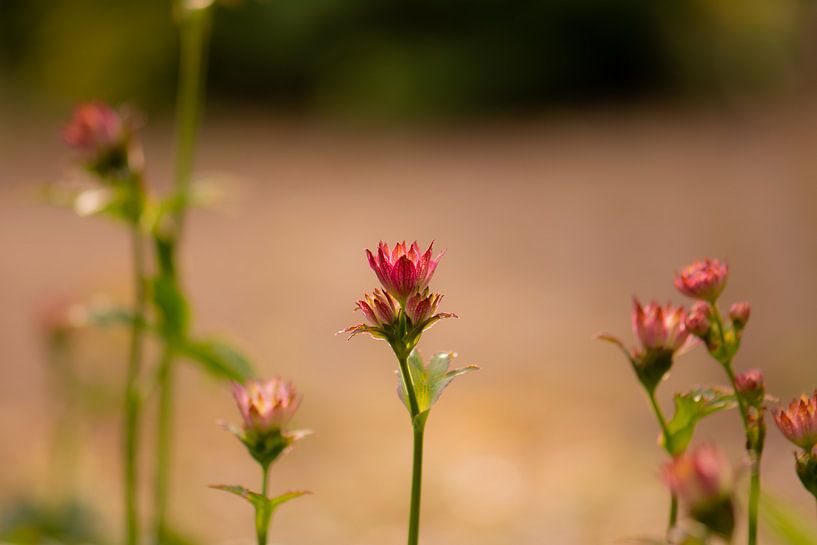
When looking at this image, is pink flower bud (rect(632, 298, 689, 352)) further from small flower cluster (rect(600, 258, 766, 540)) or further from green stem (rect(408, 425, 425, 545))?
green stem (rect(408, 425, 425, 545))

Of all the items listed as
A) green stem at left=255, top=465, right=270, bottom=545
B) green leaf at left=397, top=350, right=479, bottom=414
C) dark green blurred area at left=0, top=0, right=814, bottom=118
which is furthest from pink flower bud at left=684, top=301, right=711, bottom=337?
dark green blurred area at left=0, top=0, right=814, bottom=118

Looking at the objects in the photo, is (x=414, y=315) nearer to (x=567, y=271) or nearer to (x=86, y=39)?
(x=567, y=271)

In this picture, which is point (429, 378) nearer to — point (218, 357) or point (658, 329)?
point (658, 329)

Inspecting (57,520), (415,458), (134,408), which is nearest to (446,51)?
(57,520)

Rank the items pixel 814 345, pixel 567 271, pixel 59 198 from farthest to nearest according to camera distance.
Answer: pixel 567 271 < pixel 814 345 < pixel 59 198

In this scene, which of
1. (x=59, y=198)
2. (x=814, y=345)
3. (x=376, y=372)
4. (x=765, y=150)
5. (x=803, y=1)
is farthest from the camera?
(x=803, y=1)

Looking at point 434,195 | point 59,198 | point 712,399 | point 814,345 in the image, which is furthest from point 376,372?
point 712,399
